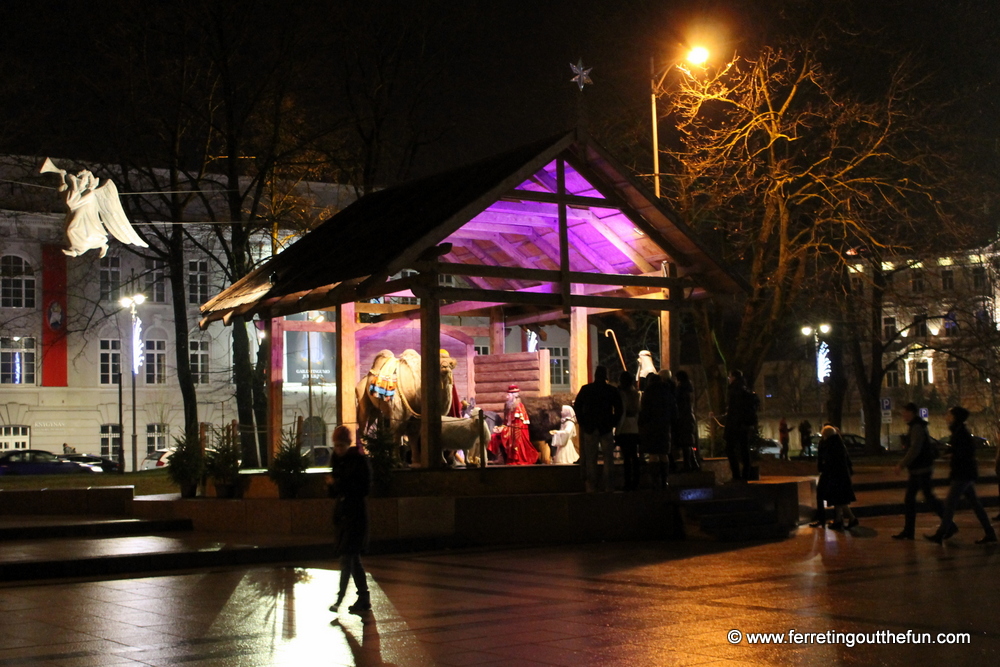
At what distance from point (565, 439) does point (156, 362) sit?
44988 mm

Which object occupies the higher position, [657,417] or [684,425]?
[657,417]

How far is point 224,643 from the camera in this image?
9820 mm

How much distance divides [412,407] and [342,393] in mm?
1489

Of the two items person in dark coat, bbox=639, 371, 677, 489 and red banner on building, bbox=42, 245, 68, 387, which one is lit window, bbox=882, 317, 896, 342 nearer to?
person in dark coat, bbox=639, 371, 677, 489

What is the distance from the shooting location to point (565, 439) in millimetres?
22797

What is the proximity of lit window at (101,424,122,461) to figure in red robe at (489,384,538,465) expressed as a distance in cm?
4348

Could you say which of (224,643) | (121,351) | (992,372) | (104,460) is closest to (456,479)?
(224,643)

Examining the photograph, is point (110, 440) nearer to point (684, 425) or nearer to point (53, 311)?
point (53, 311)

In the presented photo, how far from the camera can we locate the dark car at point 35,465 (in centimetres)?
5134

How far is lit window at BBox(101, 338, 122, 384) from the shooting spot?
62125 mm

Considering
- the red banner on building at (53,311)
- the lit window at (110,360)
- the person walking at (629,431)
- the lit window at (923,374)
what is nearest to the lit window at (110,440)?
the lit window at (110,360)

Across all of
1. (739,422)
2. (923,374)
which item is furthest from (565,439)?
(923,374)

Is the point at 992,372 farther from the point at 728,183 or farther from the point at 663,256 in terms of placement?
the point at 663,256

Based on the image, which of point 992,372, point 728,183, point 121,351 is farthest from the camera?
point 121,351
